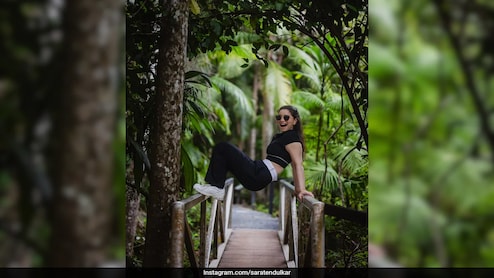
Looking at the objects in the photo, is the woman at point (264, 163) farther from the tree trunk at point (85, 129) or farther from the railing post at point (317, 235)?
the tree trunk at point (85, 129)

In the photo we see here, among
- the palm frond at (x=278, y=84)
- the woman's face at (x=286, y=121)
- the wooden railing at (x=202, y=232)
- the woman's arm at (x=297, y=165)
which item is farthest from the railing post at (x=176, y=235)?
the palm frond at (x=278, y=84)

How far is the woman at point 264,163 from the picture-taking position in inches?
119

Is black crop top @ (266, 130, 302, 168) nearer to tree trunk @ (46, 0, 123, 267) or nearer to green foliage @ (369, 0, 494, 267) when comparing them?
green foliage @ (369, 0, 494, 267)

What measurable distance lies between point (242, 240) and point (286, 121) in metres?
1.49

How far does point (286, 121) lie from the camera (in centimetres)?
330

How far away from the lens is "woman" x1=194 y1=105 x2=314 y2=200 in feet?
9.93

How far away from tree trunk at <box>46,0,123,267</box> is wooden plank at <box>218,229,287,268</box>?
6.78 ft

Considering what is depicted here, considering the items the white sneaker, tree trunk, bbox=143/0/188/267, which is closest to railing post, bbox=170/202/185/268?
tree trunk, bbox=143/0/188/267

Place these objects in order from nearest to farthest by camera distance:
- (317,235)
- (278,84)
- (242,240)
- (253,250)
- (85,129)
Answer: (85,129)
(317,235)
(253,250)
(242,240)
(278,84)

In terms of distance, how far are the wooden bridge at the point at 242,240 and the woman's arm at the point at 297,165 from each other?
0.27 meters

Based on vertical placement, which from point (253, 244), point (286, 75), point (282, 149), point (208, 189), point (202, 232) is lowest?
point (253, 244)

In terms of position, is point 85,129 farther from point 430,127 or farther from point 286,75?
point 286,75

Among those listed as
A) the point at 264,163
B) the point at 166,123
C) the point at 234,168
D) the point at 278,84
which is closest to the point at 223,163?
the point at 234,168

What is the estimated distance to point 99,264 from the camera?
1.59m
